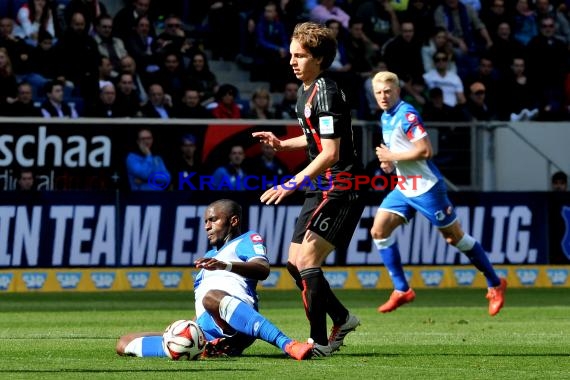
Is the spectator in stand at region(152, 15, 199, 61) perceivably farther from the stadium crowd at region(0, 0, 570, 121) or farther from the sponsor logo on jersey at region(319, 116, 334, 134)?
the sponsor logo on jersey at region(319, 116, 334, 134)

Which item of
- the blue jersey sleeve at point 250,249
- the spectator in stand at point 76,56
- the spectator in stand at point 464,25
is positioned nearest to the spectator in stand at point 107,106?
the spectator in stand at point 76,56

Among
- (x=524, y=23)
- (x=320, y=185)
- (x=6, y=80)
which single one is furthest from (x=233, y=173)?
(x=320, y=185)

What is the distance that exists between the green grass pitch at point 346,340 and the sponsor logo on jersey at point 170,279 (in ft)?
1.40

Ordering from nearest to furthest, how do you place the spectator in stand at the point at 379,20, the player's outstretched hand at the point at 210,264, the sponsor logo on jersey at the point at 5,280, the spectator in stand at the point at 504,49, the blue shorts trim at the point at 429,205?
the player's outstretched hand at the point at 210,264
the blue shorts trim at the point at 429,205
the sponsor logo on jersey at the point at 5,280
the spectator in stand at the point at 379,20
the spectator in stand at the point at 504,49

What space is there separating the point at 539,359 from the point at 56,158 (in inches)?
383

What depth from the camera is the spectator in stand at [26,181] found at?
17547mm

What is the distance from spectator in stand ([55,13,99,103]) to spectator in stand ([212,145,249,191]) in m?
2.53

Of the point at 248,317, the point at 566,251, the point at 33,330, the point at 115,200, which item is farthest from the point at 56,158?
the point at 248,317

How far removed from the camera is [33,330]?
1195 cm

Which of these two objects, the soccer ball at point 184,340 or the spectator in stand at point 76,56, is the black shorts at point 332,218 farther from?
the spectator in stand at point 76,56

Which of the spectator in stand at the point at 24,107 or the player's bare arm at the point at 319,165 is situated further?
the spectator in stand at the point at 24,107

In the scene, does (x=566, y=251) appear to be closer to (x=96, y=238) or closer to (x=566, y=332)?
(x=96, y=238)

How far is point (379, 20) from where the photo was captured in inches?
907

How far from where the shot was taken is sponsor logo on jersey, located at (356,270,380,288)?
18.9 m
